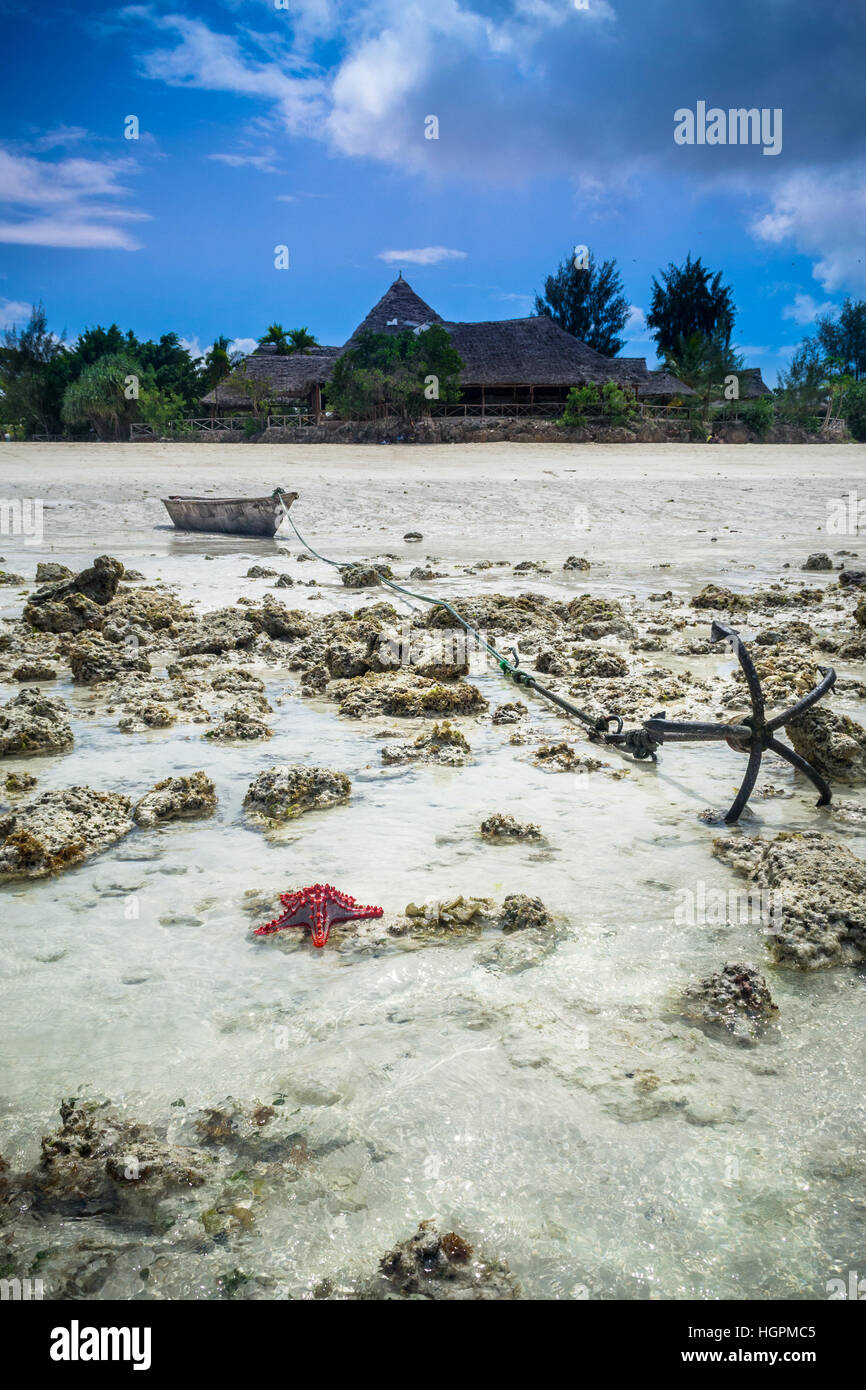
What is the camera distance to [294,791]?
3.63m

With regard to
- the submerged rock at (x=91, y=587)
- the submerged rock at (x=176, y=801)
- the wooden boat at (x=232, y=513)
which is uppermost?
the wooden boat at (x=232, y=513)

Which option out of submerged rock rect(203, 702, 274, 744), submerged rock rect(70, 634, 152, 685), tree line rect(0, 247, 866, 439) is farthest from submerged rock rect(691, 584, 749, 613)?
tree line rect(0, 247, 866, 439)

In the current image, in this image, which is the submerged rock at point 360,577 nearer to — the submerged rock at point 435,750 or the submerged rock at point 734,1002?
the submerged rock at point 435,750

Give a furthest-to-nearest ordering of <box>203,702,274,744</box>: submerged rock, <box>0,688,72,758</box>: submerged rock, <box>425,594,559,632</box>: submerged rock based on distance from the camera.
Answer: <box>425,594,559,632</box>: submerged rock
<box>203,702,274,744</box>: submerged rock
<box>0,688,72,758</box>: submerged rock

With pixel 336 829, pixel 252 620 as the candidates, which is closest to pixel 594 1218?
pixel 336 829

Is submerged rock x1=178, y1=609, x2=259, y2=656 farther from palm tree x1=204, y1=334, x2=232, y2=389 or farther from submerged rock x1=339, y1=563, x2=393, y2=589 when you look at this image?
palm tree x1=204, y1=334, x2=232, y2=389

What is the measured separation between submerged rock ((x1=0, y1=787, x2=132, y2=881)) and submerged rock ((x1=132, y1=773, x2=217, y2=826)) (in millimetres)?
71

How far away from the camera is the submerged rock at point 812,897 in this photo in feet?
8.17

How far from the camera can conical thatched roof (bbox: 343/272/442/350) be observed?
37.2 metres

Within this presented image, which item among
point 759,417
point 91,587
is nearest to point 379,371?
point 759,417

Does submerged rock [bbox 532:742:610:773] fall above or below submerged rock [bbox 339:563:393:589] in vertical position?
below

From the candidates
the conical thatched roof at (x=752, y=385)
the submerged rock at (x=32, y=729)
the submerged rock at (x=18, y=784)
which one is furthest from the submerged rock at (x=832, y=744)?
the conical thatched roof at (x=752, y=385)

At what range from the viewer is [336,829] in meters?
3.43

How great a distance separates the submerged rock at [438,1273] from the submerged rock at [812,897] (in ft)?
4.28
